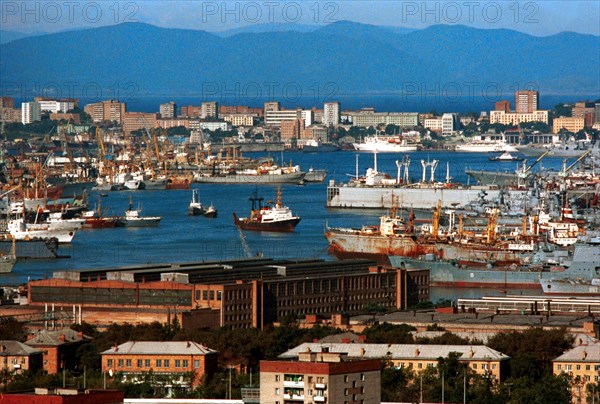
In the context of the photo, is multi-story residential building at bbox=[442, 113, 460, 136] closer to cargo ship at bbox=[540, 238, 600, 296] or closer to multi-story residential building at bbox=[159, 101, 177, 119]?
multi-story residential building at bbox=[159, 101, 177, 119]

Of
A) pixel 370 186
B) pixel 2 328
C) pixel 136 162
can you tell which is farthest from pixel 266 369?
pixel 136 162

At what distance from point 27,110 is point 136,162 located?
41386 mm

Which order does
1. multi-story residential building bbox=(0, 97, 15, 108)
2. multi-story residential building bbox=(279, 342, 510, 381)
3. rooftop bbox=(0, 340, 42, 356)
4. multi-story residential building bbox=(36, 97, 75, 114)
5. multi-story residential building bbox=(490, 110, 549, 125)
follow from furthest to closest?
multi-story residential building bbox=(490, 110, 549, 125), multi-story residential building bbox=(36, 97, 75, 114), multi-story residential building bbox=(0, 97, 15, 108), rooftop bbox=(0, 340, 42, 356), multi-story residential building bbox=(279, 342, 510, 381)

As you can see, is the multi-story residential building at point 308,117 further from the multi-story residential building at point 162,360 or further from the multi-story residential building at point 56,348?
the multi-story residential building at point 162,360

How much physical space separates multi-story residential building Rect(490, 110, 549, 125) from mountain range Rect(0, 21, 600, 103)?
30400 mm

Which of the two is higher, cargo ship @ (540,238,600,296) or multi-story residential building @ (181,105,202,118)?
cargo ship @ (540,238,600,296)

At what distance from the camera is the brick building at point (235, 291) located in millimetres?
28500

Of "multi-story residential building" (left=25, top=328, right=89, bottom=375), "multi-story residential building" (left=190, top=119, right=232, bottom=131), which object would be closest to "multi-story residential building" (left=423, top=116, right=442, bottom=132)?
"multi-story residential building" (left=190, top=119, right=232, bottom=131)

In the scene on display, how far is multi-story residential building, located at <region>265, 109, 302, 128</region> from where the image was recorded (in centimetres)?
14234

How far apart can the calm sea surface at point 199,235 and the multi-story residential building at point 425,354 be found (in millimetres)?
12354

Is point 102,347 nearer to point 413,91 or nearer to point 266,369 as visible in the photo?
point 266,369

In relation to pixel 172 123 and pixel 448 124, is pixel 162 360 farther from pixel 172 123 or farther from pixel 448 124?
pixel 172 123

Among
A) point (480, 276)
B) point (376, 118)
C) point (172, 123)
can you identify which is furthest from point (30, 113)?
point (480, 276)

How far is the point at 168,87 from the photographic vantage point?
599 feet
